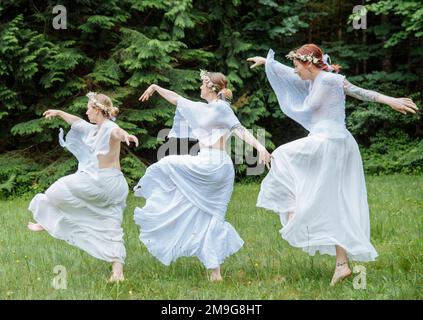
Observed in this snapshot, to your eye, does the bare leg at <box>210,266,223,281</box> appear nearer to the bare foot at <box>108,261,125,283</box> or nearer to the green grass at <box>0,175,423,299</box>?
the green grass at <box>0,175,423,299</box>

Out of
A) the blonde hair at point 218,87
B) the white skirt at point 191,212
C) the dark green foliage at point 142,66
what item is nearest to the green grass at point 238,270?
the white skirt at point 191,212

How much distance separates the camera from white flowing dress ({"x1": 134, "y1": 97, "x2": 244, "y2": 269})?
6.22m

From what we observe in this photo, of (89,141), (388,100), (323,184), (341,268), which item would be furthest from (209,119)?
(341,268)

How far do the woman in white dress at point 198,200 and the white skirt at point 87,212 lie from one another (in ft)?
0.94

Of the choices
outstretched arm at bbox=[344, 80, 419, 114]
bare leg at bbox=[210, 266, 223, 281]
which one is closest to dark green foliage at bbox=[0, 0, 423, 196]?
bare leg at bbox=[210, 266, 223, 281]

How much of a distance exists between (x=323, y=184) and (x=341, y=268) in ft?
2.62

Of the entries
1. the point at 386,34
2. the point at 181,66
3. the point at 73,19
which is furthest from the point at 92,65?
the point at 386,34

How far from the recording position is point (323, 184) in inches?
227

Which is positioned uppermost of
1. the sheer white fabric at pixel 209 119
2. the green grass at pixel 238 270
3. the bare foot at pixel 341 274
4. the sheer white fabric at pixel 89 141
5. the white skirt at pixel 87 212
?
the sheer white fabric at pixel 209 119

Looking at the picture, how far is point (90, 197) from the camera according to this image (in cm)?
614

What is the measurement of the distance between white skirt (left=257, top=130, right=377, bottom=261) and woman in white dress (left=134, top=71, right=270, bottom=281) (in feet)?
2.18

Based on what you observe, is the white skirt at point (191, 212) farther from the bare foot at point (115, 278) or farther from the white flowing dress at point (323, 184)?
the white flowing dress at point (323, 184)

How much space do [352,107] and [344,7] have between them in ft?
12.0

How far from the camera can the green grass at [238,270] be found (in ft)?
18.1
